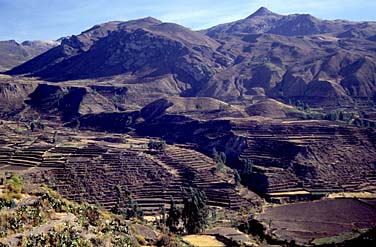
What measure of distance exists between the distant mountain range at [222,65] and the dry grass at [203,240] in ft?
283

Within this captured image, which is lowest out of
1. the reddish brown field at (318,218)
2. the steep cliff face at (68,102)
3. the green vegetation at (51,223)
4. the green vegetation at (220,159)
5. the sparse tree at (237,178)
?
the reddish brown field at (318,218)

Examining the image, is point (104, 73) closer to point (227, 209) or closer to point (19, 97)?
point (19, 97)

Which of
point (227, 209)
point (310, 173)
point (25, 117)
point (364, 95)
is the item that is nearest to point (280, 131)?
point (310, 173)

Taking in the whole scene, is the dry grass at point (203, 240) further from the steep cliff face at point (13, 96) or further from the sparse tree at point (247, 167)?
the steep cliff face at point (13, 96)

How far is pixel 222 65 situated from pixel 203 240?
133 m

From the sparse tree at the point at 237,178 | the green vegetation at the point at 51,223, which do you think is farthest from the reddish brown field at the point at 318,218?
the green vegetation at the point at 51,223

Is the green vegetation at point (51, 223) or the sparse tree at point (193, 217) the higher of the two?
the green vegetation at point (51, 223)

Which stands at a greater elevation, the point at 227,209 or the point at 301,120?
the point at 301,120

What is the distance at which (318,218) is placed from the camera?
167ft

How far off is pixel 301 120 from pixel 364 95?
3846 cm

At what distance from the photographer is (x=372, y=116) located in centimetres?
9662

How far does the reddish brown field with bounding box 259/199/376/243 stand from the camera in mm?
45250

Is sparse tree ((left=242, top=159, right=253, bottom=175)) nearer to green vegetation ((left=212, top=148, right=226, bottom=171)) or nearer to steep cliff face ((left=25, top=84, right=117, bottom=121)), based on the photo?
green vegetation ((left=212, top=148, right=226, bottom=171))

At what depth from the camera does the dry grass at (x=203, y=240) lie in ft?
115
